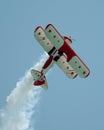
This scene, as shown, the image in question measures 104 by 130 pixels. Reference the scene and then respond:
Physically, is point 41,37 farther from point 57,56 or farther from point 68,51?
point 68,51

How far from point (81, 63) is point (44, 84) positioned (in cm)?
991

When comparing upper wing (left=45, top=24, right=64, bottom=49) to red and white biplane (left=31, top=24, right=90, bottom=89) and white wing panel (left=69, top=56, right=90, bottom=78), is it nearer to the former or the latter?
red and white biplane (left=31, top=24, right=90, bottom=89)

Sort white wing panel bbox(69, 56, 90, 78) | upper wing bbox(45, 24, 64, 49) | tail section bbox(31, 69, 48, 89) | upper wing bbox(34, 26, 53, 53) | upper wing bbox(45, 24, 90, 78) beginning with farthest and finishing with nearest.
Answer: tail section bbox(31, 69, 48, 89) → upper wing bbox(34, 26, 53, 53) → white wing panel bbox(69, 56, 90, 78) → upper wing bbox(45, 24, 90, 78) → upper wing bbox(45, 24, 64, 49)

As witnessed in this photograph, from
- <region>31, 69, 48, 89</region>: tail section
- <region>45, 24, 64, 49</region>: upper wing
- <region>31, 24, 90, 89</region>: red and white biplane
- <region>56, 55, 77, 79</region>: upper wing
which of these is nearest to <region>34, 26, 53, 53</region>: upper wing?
<region>31, 24, 90, 89</region>: red and white biplane

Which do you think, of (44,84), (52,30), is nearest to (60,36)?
(52,30)

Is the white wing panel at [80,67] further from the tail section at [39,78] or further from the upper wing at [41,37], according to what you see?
the tail section at [39,78]

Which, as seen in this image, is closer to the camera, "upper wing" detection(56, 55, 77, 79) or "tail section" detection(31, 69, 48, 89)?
"upper wing" detection(56, 55, 77, 79)

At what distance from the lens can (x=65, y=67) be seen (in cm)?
14438

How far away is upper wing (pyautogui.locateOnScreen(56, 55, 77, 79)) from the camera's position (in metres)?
144

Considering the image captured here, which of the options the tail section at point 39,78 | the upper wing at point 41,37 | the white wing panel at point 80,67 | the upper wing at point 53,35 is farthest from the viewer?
the tail section at point 39,78

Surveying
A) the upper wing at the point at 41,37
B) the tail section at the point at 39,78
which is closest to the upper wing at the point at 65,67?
the upper wing at the point at 41,37

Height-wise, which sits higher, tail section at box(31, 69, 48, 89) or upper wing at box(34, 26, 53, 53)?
upper wing at box(34, 26, 53, 53)

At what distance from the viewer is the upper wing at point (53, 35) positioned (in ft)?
453

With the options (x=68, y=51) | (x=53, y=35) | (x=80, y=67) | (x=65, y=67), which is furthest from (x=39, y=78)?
(x=53, y=35)
